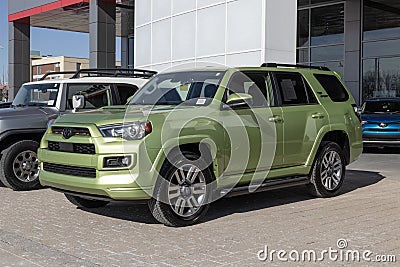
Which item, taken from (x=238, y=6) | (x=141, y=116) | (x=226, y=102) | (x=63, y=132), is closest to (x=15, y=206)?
→ (x=63, y=132)

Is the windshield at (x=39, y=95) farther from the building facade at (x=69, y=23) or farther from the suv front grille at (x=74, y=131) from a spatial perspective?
the building facade at (x=69, y=23)

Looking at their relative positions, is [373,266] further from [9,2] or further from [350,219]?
[9,2]

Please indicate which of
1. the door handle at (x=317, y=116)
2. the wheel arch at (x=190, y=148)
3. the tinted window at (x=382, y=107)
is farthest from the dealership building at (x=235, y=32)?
the wheel arch at (x=190, y=148)

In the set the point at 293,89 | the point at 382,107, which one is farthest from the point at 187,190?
the point at 382,107

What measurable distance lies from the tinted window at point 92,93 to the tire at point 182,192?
11.8ft

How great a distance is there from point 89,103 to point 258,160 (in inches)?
146

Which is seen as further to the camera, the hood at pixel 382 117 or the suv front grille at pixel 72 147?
the hood at pixel 382 117

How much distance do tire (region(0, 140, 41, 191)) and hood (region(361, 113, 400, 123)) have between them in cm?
982

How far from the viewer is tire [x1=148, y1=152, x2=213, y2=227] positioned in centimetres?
620

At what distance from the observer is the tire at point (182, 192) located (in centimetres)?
620

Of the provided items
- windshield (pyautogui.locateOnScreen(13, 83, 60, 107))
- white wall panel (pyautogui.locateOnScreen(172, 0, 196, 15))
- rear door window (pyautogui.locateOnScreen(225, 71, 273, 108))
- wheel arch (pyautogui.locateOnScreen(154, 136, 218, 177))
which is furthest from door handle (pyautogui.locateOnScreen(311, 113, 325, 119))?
white wall panel (pyautogui.locateOnScreen(172, 0, 196, 15))

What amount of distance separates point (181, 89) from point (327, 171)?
8.90 ft

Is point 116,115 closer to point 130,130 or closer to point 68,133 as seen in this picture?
point 130,130

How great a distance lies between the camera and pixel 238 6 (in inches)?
611
